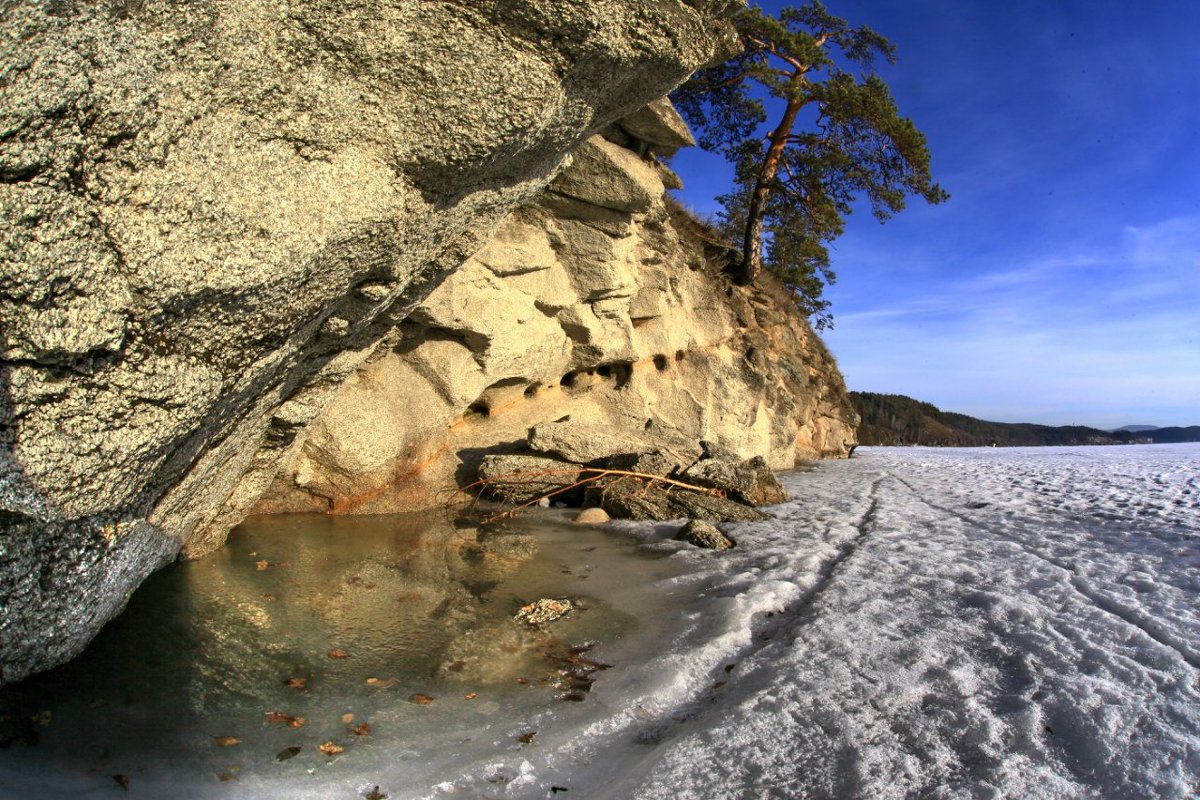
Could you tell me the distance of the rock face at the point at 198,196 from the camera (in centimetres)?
264

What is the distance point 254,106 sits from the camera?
3148mm

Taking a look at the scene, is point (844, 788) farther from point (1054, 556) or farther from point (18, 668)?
point (1054, 556)

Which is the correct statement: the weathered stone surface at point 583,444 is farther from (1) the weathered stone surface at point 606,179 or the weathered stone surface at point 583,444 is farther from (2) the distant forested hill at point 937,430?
(2) the distant forested hill at point 937,430

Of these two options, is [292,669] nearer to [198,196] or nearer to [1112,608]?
[198,196]

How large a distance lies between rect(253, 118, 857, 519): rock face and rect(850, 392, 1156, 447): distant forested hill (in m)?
33.6

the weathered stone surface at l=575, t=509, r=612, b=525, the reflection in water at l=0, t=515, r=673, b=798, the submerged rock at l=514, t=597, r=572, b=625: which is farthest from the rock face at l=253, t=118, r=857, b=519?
the submerged rock at l=514, t=597, r=572, b=625

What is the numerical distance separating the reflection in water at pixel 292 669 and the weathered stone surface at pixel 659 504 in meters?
2.42

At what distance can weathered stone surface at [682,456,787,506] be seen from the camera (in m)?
9.47

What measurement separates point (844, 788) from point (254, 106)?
13.3ft

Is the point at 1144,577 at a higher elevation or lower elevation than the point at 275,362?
lower

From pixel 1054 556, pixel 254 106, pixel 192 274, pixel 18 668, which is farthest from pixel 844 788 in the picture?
pixel 1054 556

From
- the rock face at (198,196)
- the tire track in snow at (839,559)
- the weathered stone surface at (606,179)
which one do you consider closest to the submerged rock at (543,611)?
the tire track in snow at (839,559)

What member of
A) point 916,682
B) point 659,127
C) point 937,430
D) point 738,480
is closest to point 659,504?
point 738,480

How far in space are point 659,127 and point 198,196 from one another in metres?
8.86
